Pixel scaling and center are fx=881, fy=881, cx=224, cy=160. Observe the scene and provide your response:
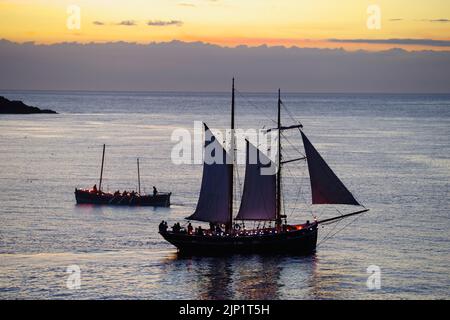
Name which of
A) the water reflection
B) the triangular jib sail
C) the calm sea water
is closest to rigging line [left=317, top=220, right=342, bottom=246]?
the calm sea water

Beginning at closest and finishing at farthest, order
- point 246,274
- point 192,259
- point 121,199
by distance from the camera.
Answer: point 246,274 → point 192,259 → point 121,199

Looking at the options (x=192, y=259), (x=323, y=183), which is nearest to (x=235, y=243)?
(x=192, y=259)

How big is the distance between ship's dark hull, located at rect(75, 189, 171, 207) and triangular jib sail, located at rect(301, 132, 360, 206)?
22925mm

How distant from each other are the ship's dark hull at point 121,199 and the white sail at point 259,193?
796 inches

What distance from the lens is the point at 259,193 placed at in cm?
6341

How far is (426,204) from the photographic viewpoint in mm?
83188

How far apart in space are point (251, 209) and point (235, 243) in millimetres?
3307

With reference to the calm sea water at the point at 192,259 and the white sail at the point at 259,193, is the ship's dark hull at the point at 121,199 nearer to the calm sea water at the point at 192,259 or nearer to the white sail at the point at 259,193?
the calm sea water at the point at 192,259

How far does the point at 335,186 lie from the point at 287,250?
5671 mm

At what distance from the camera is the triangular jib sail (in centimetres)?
6222

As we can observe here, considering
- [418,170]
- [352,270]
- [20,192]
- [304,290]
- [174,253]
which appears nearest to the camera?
[304,290]

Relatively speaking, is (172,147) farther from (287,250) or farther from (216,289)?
(216,289)

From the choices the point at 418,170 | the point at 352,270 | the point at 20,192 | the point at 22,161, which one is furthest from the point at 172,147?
the point at 352,270

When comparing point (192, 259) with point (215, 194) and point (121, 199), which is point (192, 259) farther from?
point (121, 199)
